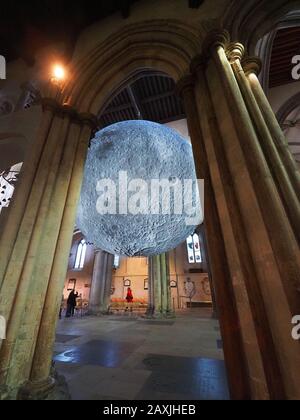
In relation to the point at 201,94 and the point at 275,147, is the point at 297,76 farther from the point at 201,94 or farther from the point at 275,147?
the point at 275,147

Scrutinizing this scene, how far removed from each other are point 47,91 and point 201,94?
245cm

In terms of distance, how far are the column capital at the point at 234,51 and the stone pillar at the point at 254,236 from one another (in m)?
0.19

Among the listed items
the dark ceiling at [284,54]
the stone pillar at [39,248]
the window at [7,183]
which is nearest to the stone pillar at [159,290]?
the window at [7,183]

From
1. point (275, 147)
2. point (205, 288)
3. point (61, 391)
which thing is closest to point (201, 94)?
point (275, 147)

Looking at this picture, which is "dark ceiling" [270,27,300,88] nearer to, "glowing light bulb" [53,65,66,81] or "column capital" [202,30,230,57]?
"column capital" [202,30,230,57]

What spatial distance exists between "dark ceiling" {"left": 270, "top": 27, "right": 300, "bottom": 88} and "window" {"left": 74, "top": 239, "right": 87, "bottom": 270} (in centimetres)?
1725

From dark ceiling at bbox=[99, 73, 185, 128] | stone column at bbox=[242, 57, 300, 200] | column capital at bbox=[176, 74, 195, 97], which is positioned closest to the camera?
stone column at bbox=[242, 57, 300, 200]

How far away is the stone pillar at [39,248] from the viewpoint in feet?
5.90

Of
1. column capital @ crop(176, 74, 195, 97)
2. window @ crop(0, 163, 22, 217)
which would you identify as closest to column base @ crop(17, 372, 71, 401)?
column capital @ crop(176, 74, 195, 97)

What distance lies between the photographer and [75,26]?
12.5ft

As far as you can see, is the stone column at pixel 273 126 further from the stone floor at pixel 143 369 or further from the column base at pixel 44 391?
the column base at pixel 44 391

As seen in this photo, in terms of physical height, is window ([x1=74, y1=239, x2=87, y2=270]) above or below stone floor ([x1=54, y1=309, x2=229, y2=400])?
above

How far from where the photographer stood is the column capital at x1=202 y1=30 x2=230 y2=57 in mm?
2305

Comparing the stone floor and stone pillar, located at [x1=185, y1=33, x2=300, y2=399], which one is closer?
stone pillar, located at [x1=185, y1=33, x2=300, y2=399]
